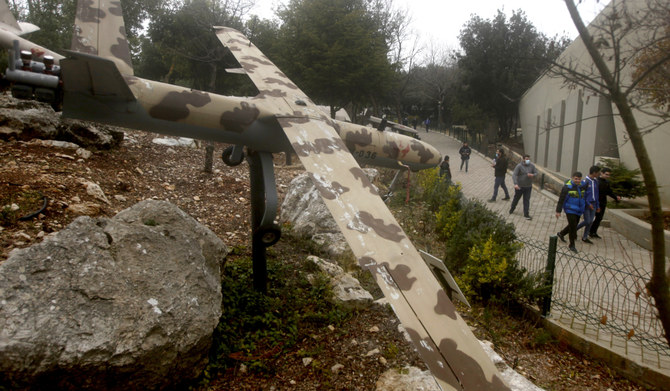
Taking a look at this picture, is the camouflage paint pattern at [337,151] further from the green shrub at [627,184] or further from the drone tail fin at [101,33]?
the green shrub at [627,184]

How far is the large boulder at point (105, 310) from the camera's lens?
11.3 feet

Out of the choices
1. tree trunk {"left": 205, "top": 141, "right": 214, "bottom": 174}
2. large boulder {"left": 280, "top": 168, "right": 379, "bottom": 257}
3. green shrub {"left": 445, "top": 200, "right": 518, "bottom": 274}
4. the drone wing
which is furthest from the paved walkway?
tree trunk {"left": 205, "top": 141, "right": 214, "bottom": 174}

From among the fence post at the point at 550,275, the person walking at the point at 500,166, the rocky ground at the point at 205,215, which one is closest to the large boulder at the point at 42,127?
the rocky ground at the point at 205,215

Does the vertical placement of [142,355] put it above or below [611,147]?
below

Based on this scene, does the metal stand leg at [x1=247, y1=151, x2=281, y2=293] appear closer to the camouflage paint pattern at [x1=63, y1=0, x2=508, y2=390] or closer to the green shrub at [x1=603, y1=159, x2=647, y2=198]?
the camouflage paint pattern at [x1=63, y1=0, x2=508, y2=390]

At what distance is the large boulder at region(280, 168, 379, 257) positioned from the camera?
7852mm

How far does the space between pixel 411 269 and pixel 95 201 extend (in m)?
5.72

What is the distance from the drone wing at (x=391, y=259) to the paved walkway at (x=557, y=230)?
1440 millimetres

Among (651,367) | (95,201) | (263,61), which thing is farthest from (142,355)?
(651,367)

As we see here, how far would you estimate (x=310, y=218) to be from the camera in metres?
8.50

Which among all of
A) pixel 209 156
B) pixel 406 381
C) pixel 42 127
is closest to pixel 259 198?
pixel 406 381

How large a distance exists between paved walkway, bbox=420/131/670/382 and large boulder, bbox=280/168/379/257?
12.3 feet

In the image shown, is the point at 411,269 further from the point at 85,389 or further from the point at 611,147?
the point at 611,147

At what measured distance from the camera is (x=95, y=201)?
23.0 feet
